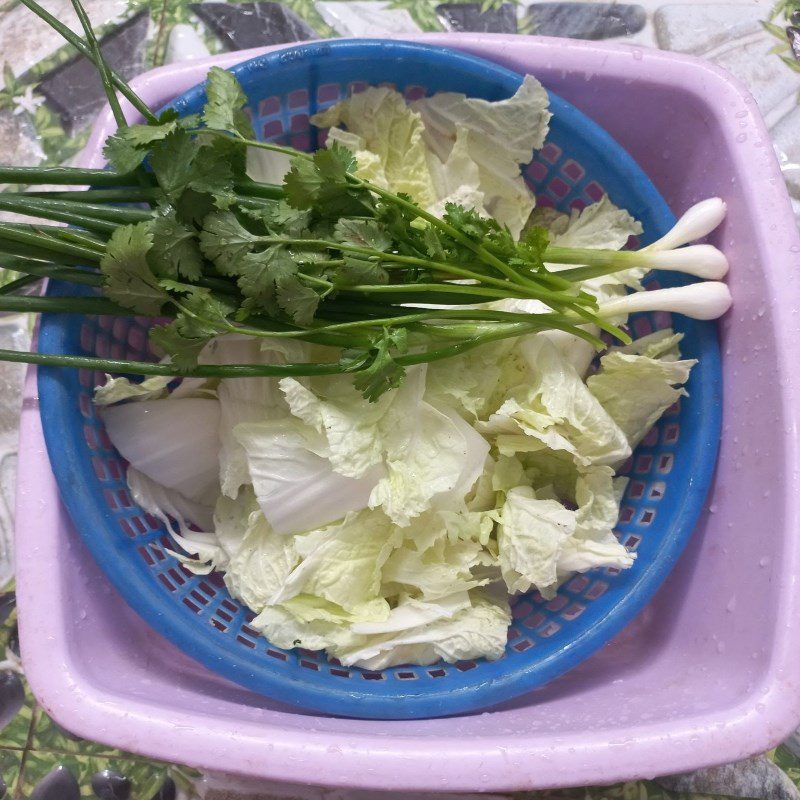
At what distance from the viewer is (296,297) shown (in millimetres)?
739

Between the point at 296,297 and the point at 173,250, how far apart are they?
15 centimetres

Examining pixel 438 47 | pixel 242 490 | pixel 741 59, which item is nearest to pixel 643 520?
pixel 242 490

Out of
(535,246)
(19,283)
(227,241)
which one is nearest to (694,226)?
(535,246)

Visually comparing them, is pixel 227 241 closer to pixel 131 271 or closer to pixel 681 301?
pixel 131 271

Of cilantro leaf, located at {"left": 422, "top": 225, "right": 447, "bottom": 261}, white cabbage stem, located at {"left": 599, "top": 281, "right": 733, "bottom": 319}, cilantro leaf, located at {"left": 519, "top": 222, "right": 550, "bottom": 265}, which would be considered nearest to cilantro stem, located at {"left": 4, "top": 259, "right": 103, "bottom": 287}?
cilantro leaf, located at {"left": 422, "top": 225, "right": 447, "bottom": 261}

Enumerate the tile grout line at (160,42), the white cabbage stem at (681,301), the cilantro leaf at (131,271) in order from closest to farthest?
1. the cilantro leaf at (131,271)
2. the white cabbage stem at (681,301)
3. the tile grout line at (160,42)

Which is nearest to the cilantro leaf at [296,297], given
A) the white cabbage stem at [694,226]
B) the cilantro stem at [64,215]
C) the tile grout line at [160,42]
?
the cilantro stem at [64,215]

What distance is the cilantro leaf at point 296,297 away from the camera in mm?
732

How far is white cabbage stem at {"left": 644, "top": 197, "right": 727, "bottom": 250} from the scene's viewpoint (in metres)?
0.89

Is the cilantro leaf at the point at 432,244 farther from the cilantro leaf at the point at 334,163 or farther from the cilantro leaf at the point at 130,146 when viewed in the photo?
the cilantro leaf at the point at 130,146

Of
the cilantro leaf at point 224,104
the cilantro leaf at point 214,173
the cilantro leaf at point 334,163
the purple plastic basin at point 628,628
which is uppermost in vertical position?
the cilantro leaf at point 224,104

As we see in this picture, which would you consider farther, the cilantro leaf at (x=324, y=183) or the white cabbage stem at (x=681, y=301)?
the white cabbage stem at (x=681, y=301)

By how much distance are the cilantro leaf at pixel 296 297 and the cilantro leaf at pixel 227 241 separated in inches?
2.0

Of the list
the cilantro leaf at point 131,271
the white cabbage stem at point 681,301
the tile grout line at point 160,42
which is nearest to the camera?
the cilantro leaf at point 131,271
